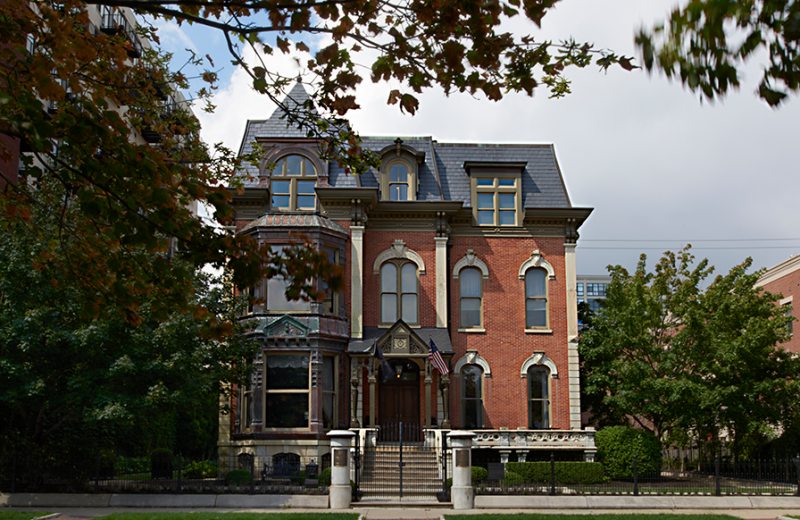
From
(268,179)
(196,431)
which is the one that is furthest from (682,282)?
(196,431)

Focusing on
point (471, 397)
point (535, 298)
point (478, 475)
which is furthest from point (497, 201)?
point (478, 475)

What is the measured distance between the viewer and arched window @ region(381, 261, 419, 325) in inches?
1072

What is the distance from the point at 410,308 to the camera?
27.3 metres

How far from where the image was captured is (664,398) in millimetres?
25656

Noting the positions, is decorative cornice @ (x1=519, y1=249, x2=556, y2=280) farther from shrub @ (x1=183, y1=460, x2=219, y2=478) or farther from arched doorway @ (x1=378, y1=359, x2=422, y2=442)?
shrub @ (x1=183, y1=460, x2=219, y2=478)

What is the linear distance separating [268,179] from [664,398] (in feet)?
53.2

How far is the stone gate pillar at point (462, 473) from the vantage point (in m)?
17.8

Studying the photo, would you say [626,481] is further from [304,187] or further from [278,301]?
[304,187]

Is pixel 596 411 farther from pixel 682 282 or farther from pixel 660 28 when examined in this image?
pixel 660 28

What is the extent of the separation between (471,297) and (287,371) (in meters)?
7.55

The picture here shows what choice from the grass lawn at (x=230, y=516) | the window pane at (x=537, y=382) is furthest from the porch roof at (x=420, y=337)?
the grass lawn at (x=230, y=516)

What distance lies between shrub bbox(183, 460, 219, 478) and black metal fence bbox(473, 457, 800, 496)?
7.74 metres

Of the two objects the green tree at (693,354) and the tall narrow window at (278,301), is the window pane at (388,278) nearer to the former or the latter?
the tall narrow window at (278,301)

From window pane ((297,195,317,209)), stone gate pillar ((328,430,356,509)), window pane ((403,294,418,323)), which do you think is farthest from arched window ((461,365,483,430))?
stone gate pillar ((328,430,356,509))
